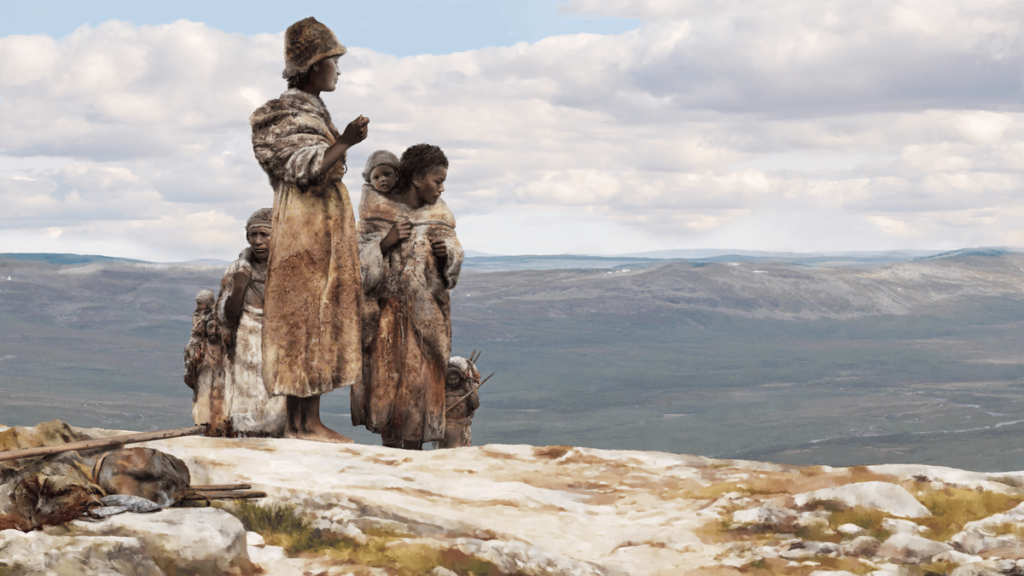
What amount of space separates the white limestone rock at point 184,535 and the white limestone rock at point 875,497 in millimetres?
3397

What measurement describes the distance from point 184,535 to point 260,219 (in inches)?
215

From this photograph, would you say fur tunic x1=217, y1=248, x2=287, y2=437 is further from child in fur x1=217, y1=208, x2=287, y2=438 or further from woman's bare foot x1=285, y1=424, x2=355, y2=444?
woman's bare foot x1=285, y1=424, x2=355, y2=444

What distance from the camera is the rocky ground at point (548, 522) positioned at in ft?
17.0

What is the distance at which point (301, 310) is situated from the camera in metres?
9.07

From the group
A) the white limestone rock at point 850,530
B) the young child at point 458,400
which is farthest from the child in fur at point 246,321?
the white limestone rock at point 850,530

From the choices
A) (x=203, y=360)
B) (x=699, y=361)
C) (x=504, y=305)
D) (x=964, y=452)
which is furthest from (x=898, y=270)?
(x=203, y=360)

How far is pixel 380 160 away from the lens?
10.0 metres

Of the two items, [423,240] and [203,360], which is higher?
[423,240]

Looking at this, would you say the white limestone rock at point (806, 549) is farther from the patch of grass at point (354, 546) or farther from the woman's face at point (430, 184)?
the woman's face at point (430, 184)

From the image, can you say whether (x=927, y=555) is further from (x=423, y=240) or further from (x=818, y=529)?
(x=423, y=240)

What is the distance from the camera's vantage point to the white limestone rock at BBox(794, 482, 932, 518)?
20.9 feet

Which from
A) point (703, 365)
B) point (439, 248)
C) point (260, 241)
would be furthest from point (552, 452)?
point (703, 365)

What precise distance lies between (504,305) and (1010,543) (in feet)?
505

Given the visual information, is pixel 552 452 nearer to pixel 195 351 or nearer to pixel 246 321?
pixel 246 321
